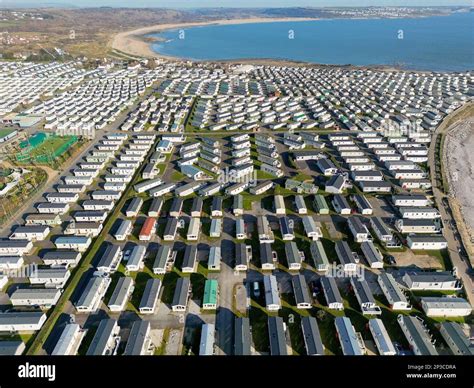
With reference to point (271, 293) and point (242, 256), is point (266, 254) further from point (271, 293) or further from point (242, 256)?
point (271, 293)

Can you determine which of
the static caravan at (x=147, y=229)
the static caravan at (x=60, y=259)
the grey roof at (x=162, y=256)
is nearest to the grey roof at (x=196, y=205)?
the static caravan at (x=147, y=229)

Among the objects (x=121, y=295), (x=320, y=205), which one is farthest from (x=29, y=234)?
(x=320, y=205)

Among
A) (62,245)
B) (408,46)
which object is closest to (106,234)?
(62,245)

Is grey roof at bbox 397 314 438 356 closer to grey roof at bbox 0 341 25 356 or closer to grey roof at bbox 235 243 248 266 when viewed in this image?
grey roof at bbox 235 243 248 266

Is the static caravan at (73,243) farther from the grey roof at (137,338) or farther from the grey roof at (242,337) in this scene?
the grey roof at (242,337)

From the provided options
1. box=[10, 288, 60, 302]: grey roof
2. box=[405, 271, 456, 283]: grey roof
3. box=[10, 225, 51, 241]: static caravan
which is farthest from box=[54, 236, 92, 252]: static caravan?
box=[405, 271, 456, 283]: grey roof

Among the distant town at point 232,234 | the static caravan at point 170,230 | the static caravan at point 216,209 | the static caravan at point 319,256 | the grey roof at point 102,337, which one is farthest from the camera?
the static caravan at point 216,209
